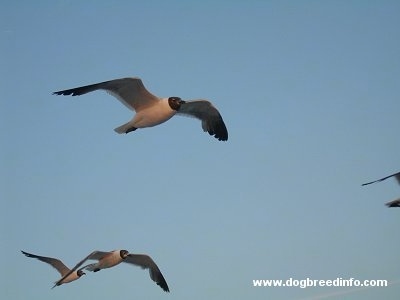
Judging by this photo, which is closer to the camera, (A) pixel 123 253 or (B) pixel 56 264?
(A) pixel 123 253

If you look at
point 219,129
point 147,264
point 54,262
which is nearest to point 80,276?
point 54,262

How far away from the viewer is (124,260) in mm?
10773

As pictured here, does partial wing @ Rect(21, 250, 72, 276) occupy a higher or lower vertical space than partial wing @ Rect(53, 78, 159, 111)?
lower

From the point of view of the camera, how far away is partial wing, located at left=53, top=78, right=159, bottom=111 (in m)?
8.25

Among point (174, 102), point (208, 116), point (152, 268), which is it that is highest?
point (208, 116)

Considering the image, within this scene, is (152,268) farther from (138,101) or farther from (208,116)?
(138,101)

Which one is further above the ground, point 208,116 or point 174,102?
point 208,116

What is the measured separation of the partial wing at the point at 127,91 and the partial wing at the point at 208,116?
3.07 feet

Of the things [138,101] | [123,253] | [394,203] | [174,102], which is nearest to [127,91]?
[138,101]

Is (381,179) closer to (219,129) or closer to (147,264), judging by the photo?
(219,129)

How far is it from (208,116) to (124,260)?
9.51 ft

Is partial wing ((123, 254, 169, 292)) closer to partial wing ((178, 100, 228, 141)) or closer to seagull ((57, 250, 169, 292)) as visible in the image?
seagull ((57, 250, 169, 292))

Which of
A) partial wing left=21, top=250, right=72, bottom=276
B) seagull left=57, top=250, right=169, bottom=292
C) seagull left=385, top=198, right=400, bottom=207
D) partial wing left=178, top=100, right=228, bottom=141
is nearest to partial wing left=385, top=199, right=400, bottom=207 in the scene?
seagull left=385, top=198, right=400, bottom=207

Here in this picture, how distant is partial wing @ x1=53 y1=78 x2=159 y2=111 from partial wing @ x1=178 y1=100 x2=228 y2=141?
937 mm
